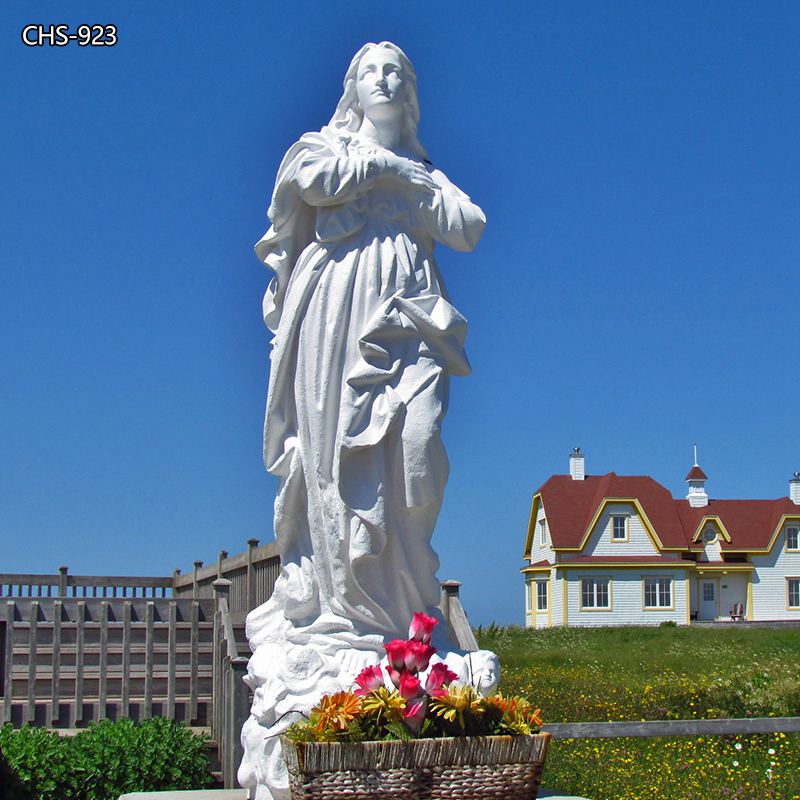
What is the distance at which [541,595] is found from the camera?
3906cm

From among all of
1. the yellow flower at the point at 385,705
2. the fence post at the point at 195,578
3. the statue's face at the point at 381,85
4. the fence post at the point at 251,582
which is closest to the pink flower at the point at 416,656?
the yellow flower at the point at 385,705

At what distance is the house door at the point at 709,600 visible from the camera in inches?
1593

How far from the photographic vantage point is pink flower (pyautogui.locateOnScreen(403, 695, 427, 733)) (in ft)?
12.3

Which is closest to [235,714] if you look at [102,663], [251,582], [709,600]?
[102,663]

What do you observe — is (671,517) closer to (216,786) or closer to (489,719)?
(216,786)

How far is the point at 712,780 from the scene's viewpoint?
8.54 metres

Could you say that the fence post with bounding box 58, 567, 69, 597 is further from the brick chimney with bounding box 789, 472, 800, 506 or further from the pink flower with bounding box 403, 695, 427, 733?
the brick chimney with bounding box 789, 472, 800, 506

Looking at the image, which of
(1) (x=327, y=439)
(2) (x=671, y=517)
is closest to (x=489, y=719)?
A: (1) (x=327, y=439)

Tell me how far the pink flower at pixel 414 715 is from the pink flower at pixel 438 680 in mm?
81

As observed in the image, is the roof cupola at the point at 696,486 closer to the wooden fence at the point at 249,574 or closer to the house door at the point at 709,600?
the house door at the point at 709,600

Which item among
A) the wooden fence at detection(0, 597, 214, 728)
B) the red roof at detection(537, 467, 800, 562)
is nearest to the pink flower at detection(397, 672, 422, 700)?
the wooden fence at detection(0, 597, 214, 728)

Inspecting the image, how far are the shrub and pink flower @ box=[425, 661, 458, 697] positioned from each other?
371 cm

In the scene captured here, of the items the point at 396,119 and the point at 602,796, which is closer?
the point at 396,119

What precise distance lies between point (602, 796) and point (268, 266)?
4.37 metres
